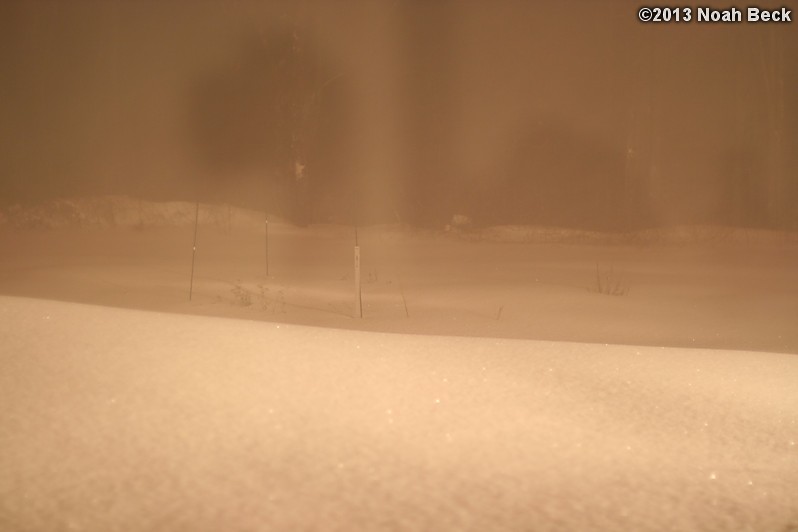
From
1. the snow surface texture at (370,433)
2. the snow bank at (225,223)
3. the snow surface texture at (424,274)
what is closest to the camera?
the snow surface texture at (370,433)

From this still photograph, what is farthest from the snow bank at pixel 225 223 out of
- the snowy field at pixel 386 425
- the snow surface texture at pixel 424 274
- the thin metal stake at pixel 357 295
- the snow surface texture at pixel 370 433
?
the snow surface texture at pixel 370 433

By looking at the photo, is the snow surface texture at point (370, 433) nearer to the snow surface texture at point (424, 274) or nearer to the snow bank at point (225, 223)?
the snow surface texture at point (424, 274)

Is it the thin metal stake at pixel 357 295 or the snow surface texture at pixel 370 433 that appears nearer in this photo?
the snow surface texture at pixel 370 433

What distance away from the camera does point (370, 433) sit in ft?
9.23

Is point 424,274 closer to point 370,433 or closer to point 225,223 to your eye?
point 225,223

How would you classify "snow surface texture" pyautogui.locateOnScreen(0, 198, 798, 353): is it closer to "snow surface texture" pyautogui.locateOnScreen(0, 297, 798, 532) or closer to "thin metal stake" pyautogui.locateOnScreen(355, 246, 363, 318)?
"thin metal stake" pyautogui.locateOnScreen(355, 246, 363, 318)

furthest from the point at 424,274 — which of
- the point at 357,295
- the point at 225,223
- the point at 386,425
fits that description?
the point at 386,425

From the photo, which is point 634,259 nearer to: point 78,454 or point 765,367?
point 765,367

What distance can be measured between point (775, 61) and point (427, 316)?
13.6 m

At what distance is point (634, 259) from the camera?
12906mm

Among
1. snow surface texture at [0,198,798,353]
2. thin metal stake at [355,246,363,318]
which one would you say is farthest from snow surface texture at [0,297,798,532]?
thin metal stake at [355,246,363,318]

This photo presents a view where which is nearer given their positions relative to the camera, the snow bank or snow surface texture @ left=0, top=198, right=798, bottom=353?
snow surface texture @ left=0, top=198, right=798, bottom=353

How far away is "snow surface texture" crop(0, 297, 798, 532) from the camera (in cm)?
216

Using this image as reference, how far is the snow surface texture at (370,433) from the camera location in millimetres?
2156
